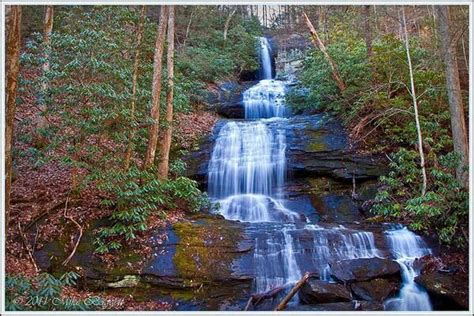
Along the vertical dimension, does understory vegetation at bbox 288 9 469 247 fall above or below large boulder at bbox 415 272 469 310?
above

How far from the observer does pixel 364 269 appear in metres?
6.38

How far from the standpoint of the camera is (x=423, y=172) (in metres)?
8.64

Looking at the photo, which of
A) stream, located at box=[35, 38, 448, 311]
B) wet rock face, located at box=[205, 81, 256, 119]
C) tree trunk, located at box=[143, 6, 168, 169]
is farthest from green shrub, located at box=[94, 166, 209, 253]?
wet rock face, located at box=[205, 81, 256, 119]

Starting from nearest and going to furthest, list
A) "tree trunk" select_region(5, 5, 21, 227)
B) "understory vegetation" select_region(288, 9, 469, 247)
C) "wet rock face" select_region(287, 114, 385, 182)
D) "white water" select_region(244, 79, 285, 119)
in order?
"tree trunk" select_region(5, 5, 21, 227)
"understory vegetation" select_region(288, 9, 469, 247)
"wet rock face" select_region(287, 114, 385, 182)
"white water" select_region(244, 79, 285, 119)

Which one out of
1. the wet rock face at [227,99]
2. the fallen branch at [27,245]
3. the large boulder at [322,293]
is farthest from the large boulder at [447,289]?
the wet rock face at [227,99]

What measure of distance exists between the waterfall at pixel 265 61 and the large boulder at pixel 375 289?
49.3 feet

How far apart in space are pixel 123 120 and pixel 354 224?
5.01 m

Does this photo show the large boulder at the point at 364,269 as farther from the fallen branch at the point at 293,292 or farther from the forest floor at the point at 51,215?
the forest floor at the point at 51,215

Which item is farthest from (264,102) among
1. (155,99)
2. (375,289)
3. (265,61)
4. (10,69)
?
(10,69)

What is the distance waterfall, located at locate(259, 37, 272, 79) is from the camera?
20.3m

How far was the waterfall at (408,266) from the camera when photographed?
6027 mm

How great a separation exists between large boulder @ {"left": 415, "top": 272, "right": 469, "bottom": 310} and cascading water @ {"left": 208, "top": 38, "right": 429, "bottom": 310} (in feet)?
0.59

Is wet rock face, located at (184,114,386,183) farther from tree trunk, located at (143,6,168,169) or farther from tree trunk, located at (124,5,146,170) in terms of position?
tree trunk, located at (124,5,146,170)

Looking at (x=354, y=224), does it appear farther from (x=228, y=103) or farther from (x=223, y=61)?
(x=223, y=61)
